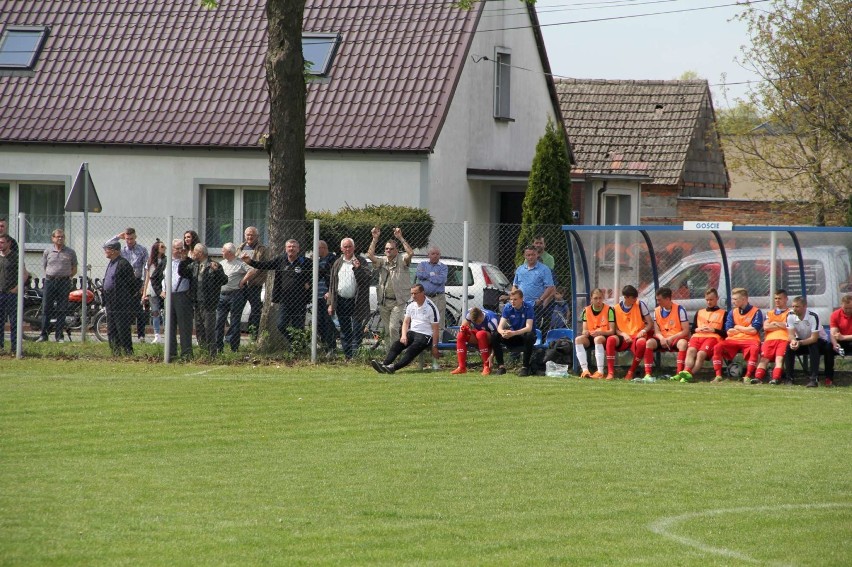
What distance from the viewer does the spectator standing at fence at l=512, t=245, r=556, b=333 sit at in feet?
64.0

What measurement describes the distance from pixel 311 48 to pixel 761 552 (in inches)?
920

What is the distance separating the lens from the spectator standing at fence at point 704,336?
1792cm

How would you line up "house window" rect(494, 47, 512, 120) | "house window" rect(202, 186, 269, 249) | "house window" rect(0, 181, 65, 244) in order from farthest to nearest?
"house window" rect(494, 47, 512, 120), "house window" rect(0, 181, 65, 244), "house window" rect(202, 186, 269, 249)

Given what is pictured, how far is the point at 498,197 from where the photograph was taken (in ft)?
104

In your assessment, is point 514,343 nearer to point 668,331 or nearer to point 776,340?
point 668,331

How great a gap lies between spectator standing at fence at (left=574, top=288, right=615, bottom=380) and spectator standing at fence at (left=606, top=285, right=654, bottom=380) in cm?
9

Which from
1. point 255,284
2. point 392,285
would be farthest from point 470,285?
point 255,284

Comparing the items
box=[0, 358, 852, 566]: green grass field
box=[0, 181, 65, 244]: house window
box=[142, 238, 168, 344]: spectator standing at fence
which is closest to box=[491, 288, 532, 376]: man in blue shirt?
box=[0, 358, 852, 566]: green grass field

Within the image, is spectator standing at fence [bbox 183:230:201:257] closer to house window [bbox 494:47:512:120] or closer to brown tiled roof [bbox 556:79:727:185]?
house window [bbox 494:47:512:120]

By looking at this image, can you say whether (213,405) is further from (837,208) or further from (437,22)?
(837,208)

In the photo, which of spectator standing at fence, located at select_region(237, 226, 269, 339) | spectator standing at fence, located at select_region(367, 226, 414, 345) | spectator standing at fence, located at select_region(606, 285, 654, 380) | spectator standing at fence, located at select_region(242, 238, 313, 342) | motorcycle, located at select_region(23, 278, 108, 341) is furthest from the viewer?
motorcycle, located at select_region(23, 278, 108, 341)

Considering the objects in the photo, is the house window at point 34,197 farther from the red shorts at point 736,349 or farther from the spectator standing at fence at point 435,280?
the red shorts at point 736,349

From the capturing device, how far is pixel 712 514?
877cm

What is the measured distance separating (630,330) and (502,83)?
47.3ft
